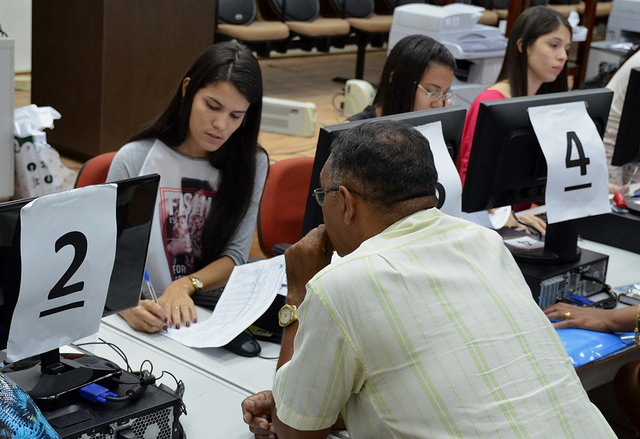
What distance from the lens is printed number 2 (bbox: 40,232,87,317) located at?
149 cm

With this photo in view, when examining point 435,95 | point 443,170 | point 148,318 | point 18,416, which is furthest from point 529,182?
point 18,416

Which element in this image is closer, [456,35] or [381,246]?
[381,246]

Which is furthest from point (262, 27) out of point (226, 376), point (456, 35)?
point (226, 376)

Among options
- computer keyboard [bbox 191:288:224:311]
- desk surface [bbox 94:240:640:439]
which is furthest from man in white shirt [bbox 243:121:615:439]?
computer keyboard [bbox 191:288:224:311]

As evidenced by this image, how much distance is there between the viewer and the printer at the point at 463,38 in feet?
18.1

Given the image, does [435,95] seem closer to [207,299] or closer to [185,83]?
[185,83]

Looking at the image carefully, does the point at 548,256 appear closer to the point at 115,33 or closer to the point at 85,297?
the point at 85,297

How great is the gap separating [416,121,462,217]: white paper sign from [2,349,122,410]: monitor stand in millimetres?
851

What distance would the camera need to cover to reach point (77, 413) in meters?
1.48

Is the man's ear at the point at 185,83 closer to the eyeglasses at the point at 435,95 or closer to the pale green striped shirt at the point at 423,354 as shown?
the eyeglasses at the point at 435,95

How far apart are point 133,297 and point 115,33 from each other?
363 cm

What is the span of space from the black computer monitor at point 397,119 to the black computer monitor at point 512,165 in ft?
0.25

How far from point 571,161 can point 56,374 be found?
4.57 feet

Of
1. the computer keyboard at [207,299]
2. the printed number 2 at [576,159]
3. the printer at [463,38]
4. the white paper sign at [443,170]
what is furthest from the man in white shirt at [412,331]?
the printer at [463,38]
